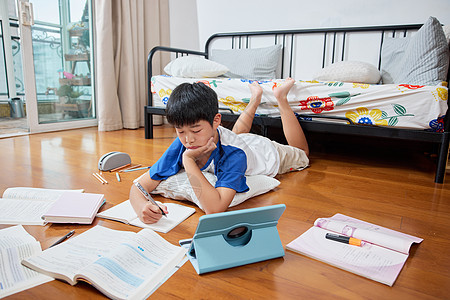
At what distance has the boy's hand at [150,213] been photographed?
91cm

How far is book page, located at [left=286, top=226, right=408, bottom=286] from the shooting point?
743 millimetres

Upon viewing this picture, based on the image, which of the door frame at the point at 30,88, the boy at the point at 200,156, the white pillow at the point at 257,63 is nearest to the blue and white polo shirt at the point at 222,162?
the boy at the point at 200,156

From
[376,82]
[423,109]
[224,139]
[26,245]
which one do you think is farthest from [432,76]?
[26,245]

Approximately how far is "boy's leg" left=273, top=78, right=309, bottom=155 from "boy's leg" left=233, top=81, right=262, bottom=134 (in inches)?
4.1

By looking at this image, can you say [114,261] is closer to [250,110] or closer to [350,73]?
[250,110]

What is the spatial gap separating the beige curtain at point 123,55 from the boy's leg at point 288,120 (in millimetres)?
1453

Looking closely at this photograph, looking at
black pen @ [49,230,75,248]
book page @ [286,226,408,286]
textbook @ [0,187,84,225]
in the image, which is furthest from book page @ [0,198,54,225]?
book page @ [286,226,408,286]

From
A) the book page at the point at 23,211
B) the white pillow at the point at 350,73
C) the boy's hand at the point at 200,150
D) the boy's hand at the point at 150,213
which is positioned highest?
the white pillow at the point at 350,73

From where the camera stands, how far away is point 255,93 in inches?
71.6

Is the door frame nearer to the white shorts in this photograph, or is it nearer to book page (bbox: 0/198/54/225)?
book page (bbox: 0/198/54/225)

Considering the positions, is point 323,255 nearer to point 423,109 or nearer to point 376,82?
point 423,109

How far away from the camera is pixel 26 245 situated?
0.80 m

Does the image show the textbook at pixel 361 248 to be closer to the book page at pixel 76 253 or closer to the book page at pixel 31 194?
the book page at pixel 76 253

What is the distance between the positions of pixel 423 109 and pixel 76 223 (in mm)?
1503
